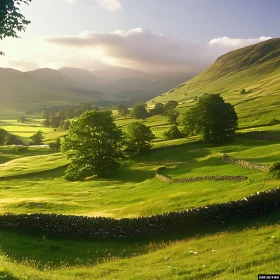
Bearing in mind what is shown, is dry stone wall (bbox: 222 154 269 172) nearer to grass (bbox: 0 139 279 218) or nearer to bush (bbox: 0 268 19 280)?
grass (bbox: 0 139 279 218)

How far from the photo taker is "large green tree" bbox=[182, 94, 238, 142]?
86125 millimetres

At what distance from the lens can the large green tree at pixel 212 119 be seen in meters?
86.1

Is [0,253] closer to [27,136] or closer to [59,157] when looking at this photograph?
[59,157]

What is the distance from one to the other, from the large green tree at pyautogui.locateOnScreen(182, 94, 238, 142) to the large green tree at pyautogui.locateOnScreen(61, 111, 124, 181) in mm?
25139

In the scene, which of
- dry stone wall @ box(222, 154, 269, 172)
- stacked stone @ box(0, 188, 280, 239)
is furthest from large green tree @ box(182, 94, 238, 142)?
stacked stone @ box(0, 188, 280, 239)

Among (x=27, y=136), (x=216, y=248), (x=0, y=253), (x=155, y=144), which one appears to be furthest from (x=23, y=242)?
(x=27, y=136)

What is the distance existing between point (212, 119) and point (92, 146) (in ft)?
110

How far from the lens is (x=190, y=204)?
3181 centimetres

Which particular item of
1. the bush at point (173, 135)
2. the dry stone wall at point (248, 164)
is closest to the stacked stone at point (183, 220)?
the dry stone wall at point (248, 164)

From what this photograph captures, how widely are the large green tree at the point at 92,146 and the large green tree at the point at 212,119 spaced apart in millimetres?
25139

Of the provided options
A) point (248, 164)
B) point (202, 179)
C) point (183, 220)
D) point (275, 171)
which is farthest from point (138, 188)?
point (183, 220)

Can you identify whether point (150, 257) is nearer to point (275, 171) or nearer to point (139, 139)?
point (275, 171)

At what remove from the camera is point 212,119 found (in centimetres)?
8744

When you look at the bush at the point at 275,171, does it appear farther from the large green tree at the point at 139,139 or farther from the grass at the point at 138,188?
the large green tree at the point at 139,139
